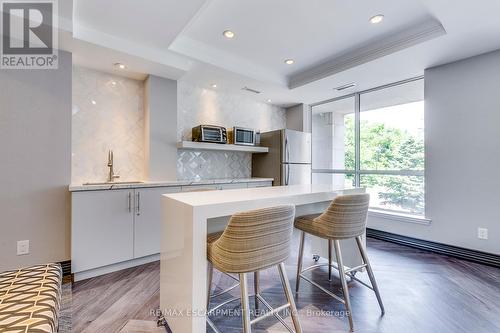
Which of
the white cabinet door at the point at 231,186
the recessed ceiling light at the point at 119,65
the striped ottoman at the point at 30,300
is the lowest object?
the striped ottoman at the point at 30,300

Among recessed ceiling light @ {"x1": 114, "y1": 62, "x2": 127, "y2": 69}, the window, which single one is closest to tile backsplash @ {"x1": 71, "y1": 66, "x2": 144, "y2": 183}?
recessed ceiling light @ {"x1": 114, "y1": 62, "x2": 127, "y2": 69}

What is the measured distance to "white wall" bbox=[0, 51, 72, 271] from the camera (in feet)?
7.14

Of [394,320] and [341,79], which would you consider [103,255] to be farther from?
[341,79]

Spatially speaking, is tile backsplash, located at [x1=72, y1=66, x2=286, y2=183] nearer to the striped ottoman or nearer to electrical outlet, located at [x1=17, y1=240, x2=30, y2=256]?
electrical outlet, located at [x1=17, y1=240, x2=30, y2=256]

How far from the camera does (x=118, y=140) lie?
10.2 feet

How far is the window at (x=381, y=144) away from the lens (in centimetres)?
345

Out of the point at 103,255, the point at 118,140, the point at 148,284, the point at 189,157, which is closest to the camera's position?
the point at 148,284

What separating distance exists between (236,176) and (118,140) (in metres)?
2.02

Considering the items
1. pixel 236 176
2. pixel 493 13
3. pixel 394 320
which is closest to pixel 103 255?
pixel 236 176

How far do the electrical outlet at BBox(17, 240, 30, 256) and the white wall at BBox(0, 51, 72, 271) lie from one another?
0.03 m

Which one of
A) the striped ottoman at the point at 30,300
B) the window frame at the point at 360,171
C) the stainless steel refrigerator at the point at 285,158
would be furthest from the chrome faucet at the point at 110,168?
the window frame at the point at 360,171

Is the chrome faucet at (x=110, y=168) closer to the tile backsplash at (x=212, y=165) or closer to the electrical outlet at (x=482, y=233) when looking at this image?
the tile backsplash at (x=212, y=165)

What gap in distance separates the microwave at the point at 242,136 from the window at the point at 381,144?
169cm

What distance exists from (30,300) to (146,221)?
1.62 meters
